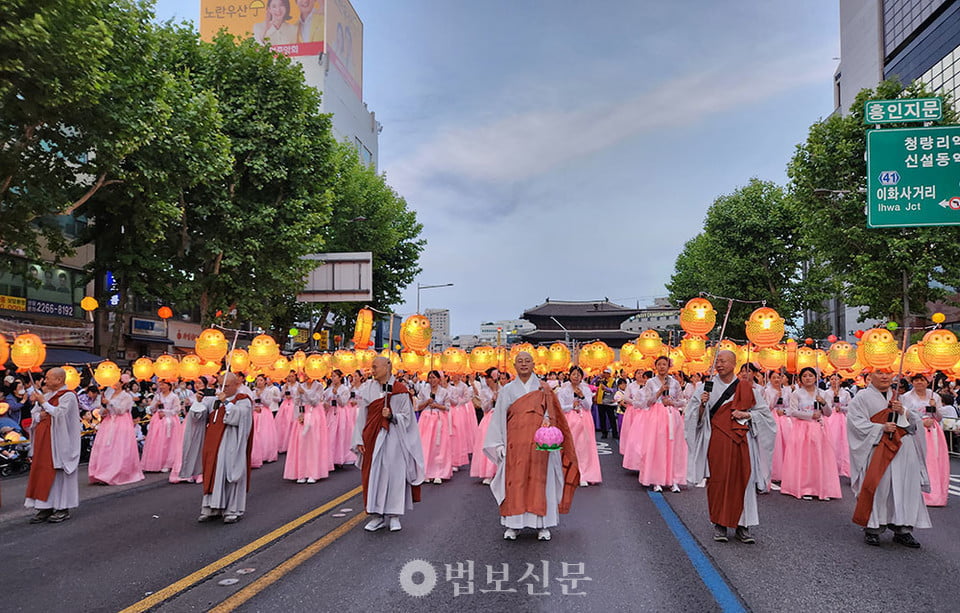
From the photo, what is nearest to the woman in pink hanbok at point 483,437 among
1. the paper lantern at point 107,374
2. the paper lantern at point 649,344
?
the paper lantern at point 649,344

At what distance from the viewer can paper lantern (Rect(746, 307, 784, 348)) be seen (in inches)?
408

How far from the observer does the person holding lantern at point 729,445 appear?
6543mm

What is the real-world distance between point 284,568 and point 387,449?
6.48ft

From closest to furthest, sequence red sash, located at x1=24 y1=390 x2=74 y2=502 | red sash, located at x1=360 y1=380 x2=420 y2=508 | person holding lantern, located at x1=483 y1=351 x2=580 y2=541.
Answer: person holding lantern, located at x1=483 y1=351 x2=580 y2=541
red sash, located at x1=360 y1=380 x2=420 y2=508
red sash, located at x1=24 y1=390 x2=74 y2=502

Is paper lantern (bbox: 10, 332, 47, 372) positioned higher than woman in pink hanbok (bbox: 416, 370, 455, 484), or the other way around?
paper lantern (bbox: 10, 332, 47, 372)

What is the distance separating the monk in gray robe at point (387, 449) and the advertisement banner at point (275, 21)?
164ft

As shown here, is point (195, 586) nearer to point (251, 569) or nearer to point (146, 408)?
point (251, 569)

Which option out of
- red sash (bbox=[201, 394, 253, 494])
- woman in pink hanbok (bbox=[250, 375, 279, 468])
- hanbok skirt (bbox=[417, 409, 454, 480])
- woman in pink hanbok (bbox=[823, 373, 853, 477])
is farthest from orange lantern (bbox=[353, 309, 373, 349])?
woman in pink hanbok (bbox=[823, 373, 853, 477])

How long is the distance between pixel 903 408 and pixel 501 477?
4.09 metres

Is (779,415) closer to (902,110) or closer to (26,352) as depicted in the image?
(902,110)

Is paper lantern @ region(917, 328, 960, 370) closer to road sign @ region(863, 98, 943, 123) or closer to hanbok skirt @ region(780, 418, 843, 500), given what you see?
hanbok skirt @ region(780, 418, 843, 500)

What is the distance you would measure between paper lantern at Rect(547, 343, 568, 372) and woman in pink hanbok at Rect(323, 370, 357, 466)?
13.5 feet

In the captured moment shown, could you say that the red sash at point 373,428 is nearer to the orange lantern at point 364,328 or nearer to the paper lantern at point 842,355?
the orange lantern at point 364,328

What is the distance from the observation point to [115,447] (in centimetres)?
1102
